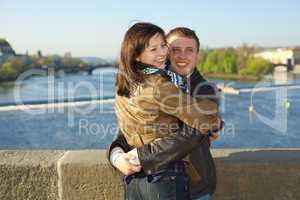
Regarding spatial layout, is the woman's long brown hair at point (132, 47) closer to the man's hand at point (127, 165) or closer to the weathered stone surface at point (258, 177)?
the man's hand at point (127, 165)

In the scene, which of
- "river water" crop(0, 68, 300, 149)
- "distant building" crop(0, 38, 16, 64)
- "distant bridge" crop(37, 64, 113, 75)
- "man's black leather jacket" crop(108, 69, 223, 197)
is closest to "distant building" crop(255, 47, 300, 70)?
"river water" crop(0, 68, 300, 149)

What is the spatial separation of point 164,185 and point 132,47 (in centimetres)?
50

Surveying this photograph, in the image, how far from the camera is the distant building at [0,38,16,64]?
252 ft

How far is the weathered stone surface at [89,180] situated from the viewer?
204 centimetres

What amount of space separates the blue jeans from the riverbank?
1.86ft

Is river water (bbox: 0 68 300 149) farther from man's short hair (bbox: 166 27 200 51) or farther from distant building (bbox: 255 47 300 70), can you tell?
distant building (bbox: 255 47 300 70)

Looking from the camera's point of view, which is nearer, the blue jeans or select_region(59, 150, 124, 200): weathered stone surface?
the blue jeans

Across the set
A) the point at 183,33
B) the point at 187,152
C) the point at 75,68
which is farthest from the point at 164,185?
the point at 75,68

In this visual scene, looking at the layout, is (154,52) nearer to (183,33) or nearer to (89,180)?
(183,33)

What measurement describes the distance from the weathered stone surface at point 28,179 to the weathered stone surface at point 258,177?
0.84 metres

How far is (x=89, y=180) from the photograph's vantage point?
2051 millimetres

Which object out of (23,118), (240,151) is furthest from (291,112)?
(240,151)

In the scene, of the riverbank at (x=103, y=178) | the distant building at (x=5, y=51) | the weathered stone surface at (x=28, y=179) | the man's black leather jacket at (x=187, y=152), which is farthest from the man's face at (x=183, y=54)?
the distant building at (x=5, y=51)

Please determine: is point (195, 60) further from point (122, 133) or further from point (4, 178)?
point (4, 178)
